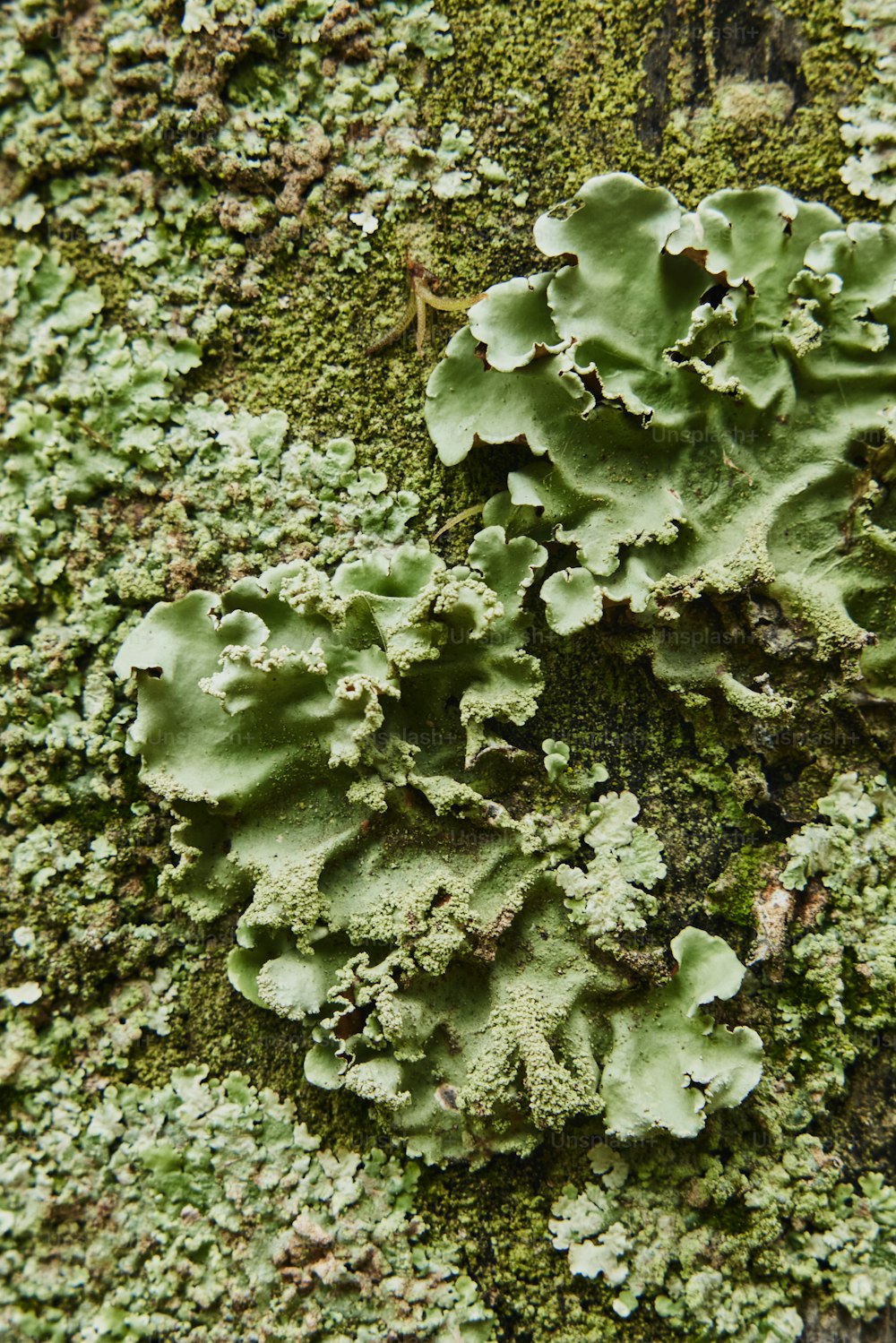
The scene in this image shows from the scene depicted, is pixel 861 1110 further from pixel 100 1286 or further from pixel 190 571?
pixel 190 571

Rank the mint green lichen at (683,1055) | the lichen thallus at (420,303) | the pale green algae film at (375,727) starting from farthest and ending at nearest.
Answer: the lichen thallus at (420,303) → the pale green algae film at (375,727) → the mint green lichen at (683,1055)

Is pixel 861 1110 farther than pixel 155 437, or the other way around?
Result: pixel 155 437

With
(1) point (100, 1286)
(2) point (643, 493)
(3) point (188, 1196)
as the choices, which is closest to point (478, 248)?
(2) point (643, 493)

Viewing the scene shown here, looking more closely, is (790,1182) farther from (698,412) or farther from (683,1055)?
(698,412)

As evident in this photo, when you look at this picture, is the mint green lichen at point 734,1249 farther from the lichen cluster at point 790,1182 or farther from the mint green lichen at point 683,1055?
the mint green lichen at point 683,1055

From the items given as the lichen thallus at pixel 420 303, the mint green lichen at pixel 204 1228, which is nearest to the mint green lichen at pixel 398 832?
the mint green lichen at pixel 204 1228

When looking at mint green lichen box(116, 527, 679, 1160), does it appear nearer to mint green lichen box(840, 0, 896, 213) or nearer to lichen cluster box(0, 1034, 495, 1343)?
lichen cluster box(0, 1034, 495, 1343)

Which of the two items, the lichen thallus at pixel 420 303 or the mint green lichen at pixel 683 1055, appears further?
the lichen thallus at pixel 420 303
